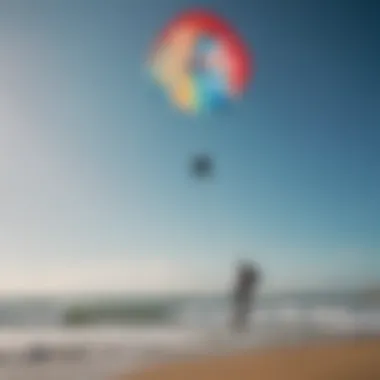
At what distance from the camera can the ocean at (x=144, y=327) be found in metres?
1.69

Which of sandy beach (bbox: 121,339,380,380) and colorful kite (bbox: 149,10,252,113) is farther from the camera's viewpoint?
colorful kite (bbox: 149,10,252,113)

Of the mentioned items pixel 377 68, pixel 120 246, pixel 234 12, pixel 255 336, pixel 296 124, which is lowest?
pixel 255 336

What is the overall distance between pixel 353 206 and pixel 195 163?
41cm

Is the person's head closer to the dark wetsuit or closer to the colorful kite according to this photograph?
the dark wetsuit

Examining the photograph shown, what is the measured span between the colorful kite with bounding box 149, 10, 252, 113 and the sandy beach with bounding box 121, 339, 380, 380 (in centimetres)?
63

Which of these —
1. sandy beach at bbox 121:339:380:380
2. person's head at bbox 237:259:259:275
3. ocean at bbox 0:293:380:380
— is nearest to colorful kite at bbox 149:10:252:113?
person's head at bbox 237:259:259:275

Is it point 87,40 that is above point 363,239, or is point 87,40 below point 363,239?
above

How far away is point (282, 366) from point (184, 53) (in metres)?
0.82

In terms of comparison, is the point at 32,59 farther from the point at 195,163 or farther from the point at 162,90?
the point at 195,163

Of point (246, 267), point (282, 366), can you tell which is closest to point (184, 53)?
point (246, 267)

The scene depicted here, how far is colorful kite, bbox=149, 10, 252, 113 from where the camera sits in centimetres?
176

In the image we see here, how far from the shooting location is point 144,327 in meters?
1.70

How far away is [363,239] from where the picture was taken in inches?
68.5

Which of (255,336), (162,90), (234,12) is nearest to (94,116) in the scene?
(162,90)
